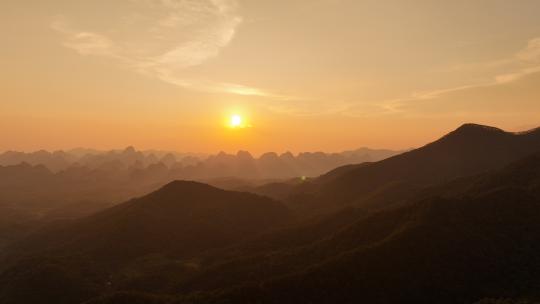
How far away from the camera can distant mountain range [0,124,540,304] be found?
5431cm

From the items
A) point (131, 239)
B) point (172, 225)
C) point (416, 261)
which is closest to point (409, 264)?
point (416, 261)

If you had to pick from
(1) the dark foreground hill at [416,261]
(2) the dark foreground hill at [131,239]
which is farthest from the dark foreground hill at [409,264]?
(2) the dark foreground hill at [131,239]

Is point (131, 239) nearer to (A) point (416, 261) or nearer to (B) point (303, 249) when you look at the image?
(B) point (303, 249)

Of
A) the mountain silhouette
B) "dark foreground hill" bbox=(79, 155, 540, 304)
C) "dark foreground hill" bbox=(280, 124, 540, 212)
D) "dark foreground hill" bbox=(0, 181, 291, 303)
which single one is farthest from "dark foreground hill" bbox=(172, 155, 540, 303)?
"dark foreground hill" bbox=(280, 124, 540, 212)

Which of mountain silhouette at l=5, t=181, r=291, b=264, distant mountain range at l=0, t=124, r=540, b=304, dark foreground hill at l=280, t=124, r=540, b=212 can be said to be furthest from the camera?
dark foreground hill at l=280, t=124, r=540, b=212

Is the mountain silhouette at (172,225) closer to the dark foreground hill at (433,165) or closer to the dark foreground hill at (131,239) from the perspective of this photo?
the dark foreground hill at (131,239)

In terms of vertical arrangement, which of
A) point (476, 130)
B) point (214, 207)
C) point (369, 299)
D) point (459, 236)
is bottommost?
point (369, 299)

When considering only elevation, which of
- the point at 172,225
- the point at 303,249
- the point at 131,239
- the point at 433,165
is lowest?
the point at 303,249

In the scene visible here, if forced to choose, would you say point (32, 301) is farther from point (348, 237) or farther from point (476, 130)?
point (476, 130)

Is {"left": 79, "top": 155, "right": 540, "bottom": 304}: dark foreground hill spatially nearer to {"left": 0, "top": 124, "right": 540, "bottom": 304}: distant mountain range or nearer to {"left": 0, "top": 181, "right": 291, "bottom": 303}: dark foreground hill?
{"left": 0, "top": 124, "right": 540, "bottom": 304}: distant mountain range

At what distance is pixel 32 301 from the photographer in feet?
235

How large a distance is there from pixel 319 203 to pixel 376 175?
24.8m

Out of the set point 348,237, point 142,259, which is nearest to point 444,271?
point 348,237

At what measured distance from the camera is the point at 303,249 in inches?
2931
